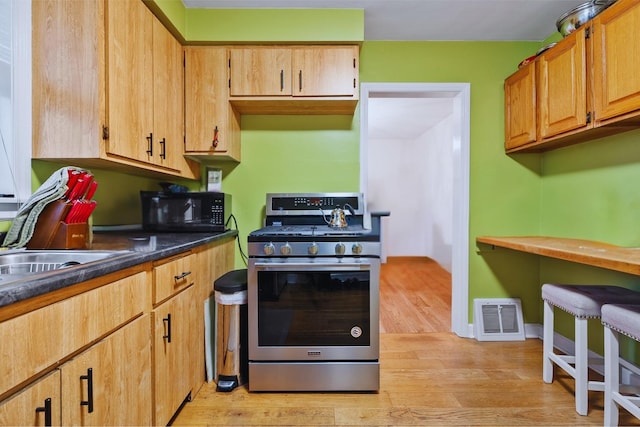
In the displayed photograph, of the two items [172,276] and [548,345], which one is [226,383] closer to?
[172,276]

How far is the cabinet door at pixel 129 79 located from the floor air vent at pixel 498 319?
260 centimetres

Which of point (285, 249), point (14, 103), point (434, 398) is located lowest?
point (434, 398)

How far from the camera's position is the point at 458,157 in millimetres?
2500

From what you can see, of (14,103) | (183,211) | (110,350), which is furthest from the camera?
(183,211)

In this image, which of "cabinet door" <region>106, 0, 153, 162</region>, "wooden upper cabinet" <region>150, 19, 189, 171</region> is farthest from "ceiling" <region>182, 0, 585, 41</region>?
"cabinet door" <region>106, 0, 153, 162</region>

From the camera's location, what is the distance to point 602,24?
5.05 feet

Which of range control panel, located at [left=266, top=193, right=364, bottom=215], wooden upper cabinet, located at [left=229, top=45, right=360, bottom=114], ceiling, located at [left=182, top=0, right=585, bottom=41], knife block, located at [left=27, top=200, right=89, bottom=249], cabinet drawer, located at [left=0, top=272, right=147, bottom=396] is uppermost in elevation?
ceiling, located at [left=182, top=0, right=585, bottom=41]

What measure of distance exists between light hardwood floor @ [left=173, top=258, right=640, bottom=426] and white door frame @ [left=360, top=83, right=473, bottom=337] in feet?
1.10

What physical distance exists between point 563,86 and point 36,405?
2.66 metres

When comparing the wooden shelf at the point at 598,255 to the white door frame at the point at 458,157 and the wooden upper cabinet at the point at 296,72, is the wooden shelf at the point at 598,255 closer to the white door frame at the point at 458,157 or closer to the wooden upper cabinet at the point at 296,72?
the white door frame at the point at 458,157

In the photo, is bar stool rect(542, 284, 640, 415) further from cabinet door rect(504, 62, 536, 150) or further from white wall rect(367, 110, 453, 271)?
white wall rect(367, 110, 453, 271)

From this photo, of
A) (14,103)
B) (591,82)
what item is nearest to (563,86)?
(591,82)

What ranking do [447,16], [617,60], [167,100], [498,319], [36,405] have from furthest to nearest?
[498,319] → [447,16] → [167,100] → [617,60] → [36,405]

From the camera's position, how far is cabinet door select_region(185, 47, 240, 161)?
206 cm
